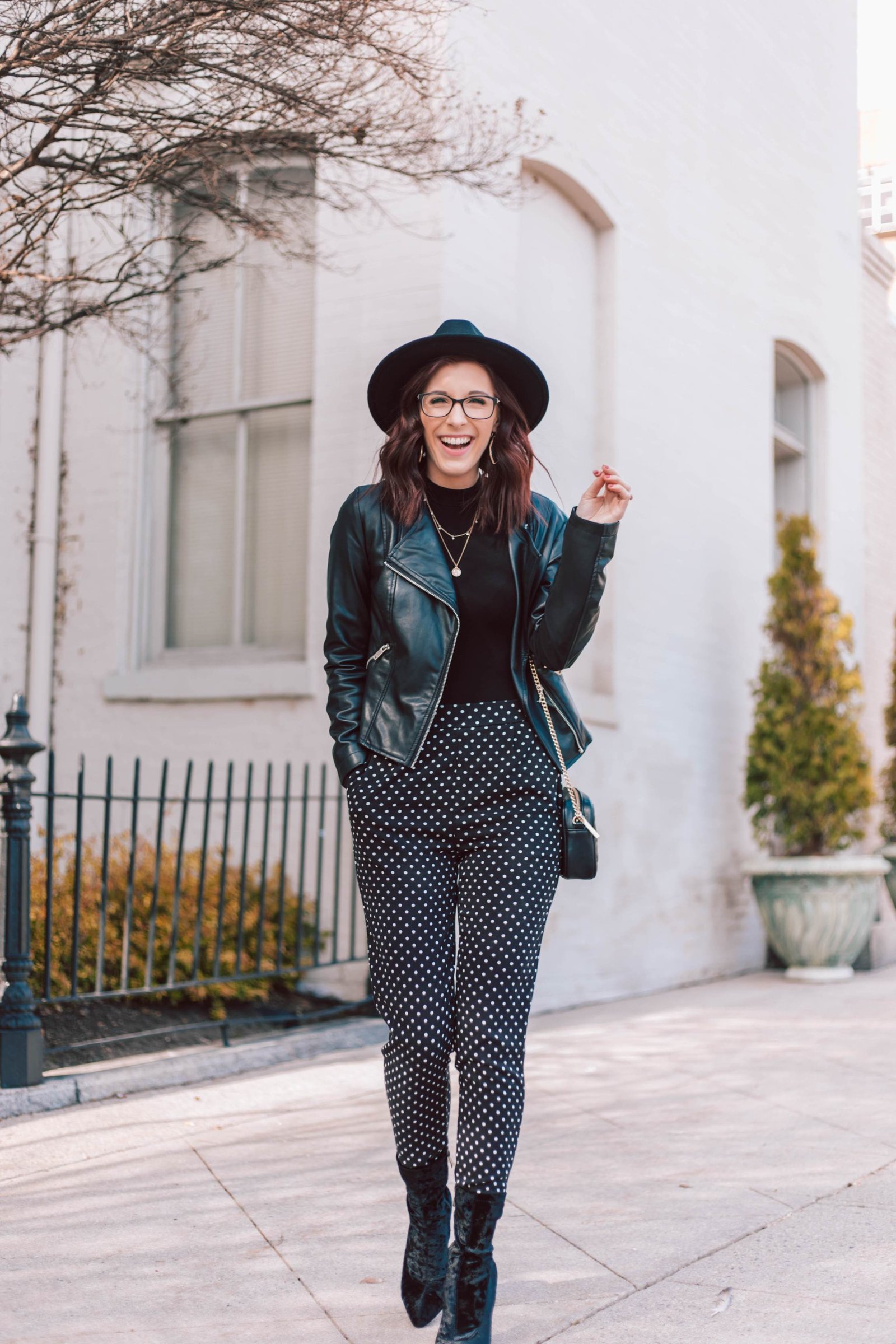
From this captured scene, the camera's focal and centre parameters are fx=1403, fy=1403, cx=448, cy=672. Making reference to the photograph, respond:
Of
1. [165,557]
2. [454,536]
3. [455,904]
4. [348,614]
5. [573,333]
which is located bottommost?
[455,904]

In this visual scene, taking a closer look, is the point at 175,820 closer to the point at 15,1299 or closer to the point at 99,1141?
the point at 99,1141

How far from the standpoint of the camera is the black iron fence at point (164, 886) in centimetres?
Result: 495

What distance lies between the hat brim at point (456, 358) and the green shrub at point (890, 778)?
9015 millimetres

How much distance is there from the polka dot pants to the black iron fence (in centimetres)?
236

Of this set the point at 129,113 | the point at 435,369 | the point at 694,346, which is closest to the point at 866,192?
the point at 694,346

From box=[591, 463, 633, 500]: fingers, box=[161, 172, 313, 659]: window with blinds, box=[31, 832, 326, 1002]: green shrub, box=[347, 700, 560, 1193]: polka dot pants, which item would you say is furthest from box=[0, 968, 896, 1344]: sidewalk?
box=[161, 172, 313, 659]: window with blinds

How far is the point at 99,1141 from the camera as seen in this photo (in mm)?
4324

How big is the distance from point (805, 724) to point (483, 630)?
646 centimetres

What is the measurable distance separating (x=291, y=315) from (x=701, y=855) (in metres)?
4.14

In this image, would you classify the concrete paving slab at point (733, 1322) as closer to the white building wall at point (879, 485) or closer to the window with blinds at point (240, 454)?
the window with blinds at point (240, 454)

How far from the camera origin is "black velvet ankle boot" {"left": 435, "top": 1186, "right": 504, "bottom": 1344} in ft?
8.58

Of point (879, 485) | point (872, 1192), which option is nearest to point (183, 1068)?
point (872, 1192)

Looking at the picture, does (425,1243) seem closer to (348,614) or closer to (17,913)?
(348,614)

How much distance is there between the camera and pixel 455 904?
9.46 feet
